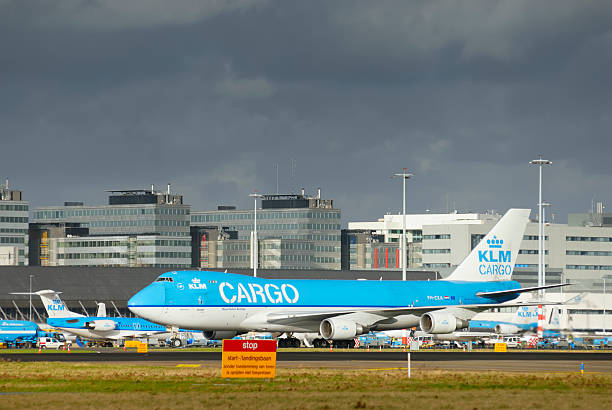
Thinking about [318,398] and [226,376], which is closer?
[318,398]

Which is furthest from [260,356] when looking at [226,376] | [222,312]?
[222,312]

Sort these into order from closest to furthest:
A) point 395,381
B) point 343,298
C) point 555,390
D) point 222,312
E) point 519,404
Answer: point 519,404, point 555,390, point 395,381, point 222,312, point 343,298

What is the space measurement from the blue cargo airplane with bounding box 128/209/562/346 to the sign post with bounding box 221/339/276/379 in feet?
139

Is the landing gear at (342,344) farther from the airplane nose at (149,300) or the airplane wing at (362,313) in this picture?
the airplane nose at (149,300)

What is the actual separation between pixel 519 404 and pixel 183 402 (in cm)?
1260

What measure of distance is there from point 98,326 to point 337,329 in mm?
50898

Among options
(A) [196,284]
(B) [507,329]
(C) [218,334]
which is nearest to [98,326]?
(C) [218,334]

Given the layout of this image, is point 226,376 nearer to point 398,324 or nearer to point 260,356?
point 260,356

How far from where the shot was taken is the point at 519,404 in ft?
138

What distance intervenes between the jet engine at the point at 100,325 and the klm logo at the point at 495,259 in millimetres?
50022

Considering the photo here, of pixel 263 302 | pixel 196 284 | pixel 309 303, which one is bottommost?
pixel 309 303

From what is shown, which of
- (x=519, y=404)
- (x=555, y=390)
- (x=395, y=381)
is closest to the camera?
(x=519, y=404)

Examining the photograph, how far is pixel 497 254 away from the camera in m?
111

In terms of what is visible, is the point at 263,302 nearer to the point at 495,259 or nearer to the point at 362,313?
the point at 362,313
